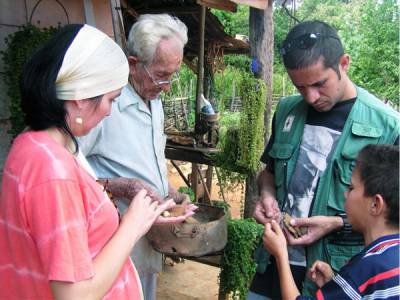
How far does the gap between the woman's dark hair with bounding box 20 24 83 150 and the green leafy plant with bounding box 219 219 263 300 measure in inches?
108

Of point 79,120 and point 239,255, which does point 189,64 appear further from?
point 79,120

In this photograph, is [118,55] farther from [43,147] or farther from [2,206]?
[2,206]

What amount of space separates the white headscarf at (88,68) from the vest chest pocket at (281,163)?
1005 millimetres

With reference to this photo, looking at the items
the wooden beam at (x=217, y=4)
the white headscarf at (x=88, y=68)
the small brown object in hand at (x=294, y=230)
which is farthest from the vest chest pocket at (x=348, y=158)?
the wooden beam at (x=217, y=4)

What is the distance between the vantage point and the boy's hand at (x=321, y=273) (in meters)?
1.62

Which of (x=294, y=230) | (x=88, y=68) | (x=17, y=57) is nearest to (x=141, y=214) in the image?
(x=88, y=68)

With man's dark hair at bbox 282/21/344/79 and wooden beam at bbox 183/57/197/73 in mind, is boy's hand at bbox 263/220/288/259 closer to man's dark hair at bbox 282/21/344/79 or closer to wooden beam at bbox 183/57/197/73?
man's dark hair at bbox 282/21/344/79

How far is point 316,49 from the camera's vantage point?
176 centimetres

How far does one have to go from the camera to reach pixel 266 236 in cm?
177

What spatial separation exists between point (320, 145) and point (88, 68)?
3.85 feet

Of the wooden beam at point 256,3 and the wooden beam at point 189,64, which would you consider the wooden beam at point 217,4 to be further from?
the wooden beam at point 189,64

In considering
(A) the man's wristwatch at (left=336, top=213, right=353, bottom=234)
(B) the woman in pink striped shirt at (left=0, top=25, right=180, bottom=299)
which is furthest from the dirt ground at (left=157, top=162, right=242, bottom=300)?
(B) the woman in pink striped shirt at (left=0, top=25, right=180, bottom=299)

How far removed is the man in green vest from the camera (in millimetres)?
1772

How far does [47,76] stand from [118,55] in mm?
260
